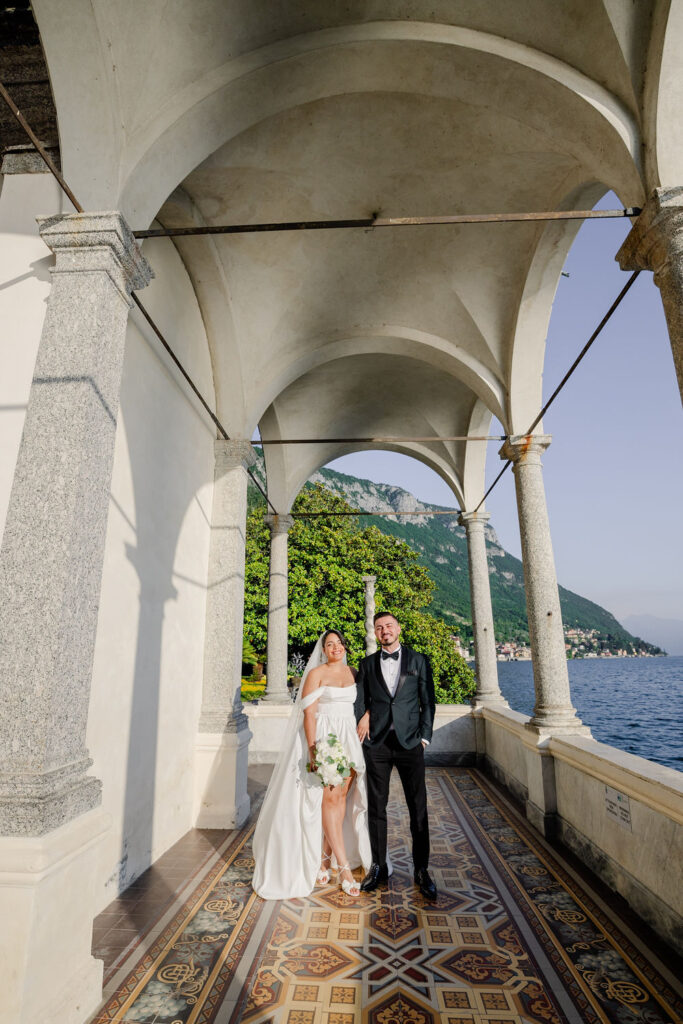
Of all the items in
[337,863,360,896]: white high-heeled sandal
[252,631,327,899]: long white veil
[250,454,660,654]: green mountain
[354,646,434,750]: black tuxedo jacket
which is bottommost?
[337,863,360,896]: white high-heeled sandal

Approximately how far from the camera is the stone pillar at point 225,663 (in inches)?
214

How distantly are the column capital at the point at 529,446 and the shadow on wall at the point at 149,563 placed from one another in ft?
12.9

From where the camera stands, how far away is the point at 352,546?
21766 millimetres

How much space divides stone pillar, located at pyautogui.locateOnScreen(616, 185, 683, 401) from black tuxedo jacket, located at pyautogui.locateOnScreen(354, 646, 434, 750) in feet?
8.37

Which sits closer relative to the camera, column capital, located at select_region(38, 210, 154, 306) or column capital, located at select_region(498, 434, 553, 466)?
column capital, located at select_region(38, 210, 154, 306)

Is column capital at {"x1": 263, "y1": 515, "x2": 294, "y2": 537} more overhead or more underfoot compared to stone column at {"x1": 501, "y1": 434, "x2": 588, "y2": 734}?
more overhead

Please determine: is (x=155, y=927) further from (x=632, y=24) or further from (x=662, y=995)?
(x=632, y=24)

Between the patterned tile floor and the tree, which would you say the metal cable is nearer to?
the patterned tile floor

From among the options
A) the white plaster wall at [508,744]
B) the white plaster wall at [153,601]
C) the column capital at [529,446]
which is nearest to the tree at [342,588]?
the white plaster wall at [508,744]

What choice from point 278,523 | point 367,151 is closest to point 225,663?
point 278,523

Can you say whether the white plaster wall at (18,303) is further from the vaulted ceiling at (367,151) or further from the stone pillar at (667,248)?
the stone pillar at (667,248)

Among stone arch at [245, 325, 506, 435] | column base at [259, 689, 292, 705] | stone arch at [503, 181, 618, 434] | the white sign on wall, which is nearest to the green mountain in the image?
column base at [259, 689, 292, 705]

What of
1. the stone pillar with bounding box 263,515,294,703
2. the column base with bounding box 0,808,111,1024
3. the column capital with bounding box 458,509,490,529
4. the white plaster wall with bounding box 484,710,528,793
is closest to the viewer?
the column base with bounding box 0,808,111,1024

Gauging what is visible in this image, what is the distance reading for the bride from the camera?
3842mm
